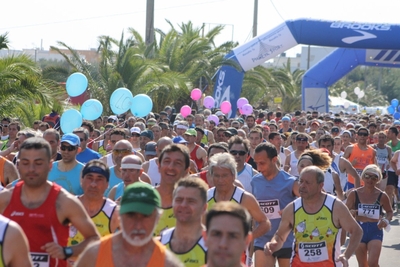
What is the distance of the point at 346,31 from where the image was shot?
83.2ft

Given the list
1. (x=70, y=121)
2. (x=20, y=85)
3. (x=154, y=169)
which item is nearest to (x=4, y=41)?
(x=20, y=85)

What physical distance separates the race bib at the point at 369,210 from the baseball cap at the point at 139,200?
6.41 m

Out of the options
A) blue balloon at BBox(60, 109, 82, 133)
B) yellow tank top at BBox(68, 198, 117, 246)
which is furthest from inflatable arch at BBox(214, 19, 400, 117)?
yellow tank top at BBox(68, 198, 117, 246)

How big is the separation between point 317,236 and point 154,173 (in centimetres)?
269

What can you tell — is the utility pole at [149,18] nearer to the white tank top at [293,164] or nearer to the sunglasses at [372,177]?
the white tank top at [293,164]

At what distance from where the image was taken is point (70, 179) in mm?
7840

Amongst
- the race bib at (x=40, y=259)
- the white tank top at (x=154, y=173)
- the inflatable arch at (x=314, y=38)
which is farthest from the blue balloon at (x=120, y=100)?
the race bib at (x=40, y=259)

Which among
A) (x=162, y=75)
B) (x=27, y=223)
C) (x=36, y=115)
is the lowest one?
(x=27, y=223)

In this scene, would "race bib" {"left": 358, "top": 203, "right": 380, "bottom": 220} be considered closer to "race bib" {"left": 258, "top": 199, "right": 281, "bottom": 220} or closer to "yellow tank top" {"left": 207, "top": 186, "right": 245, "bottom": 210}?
"race bib" {"left": 258, "top": 199, "right": 281, "bottom": 220}

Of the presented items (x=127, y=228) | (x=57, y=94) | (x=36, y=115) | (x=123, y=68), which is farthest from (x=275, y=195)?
(x=123, y=68)

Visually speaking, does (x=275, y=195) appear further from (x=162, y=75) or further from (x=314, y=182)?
(x=162, y=75)

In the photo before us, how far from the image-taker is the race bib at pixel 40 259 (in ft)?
16.9

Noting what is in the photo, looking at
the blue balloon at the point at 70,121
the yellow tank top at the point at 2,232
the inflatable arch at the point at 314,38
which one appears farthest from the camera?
the inflatable arch at the point at 314,38

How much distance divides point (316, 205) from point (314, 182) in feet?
0.70
